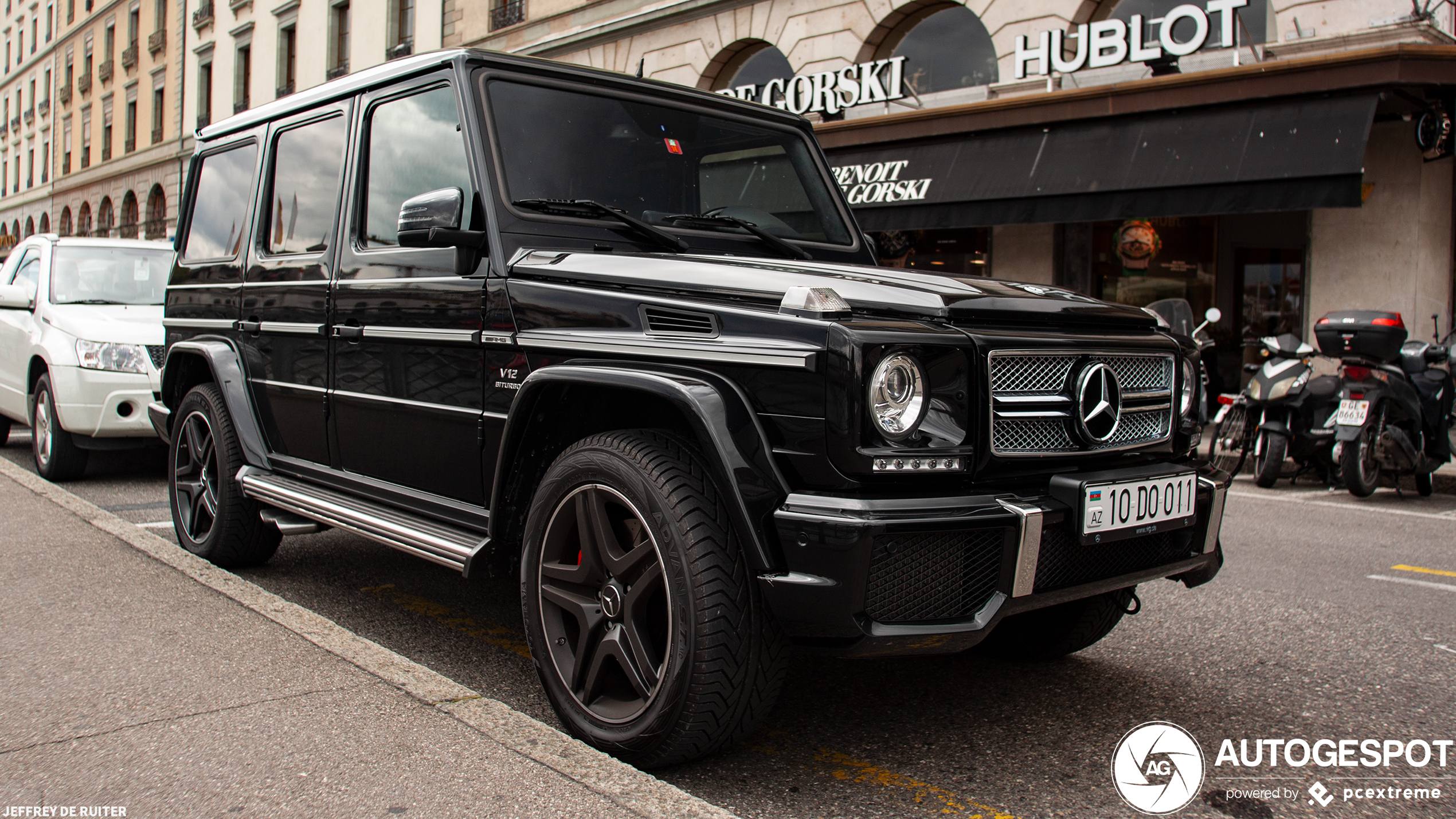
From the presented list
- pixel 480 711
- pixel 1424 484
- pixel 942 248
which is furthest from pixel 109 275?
pixel 942 248

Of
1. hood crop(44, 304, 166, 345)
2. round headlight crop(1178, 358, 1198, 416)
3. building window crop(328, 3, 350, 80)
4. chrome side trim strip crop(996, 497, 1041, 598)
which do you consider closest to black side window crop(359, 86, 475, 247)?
chrome side trim strip crop(996, 497, 1041, 598)

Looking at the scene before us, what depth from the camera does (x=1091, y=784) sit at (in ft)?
8.95

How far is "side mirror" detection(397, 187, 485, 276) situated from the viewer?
3.13m

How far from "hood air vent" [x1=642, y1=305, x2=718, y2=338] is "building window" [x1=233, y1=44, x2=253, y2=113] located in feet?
112

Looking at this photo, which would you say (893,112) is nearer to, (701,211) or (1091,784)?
(701,211)

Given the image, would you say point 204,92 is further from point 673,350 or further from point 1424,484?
point 673,350

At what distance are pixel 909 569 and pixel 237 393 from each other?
3.31 metres

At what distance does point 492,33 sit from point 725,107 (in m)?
20.2

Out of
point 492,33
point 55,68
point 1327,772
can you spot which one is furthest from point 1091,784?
point 55,68

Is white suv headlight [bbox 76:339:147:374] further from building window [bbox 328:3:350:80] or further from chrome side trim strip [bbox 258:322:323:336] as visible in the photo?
building window [bbox 328:3:350:80]

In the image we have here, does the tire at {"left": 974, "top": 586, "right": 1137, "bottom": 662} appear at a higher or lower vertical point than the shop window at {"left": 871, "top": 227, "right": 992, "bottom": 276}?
lower

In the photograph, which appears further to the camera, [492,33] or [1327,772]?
[492,33]

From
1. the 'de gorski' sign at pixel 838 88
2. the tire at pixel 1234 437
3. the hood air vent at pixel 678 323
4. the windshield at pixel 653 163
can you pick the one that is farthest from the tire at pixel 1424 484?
the 'de gorski' sign at pixel 838 88

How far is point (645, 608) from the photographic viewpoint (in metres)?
2.68
